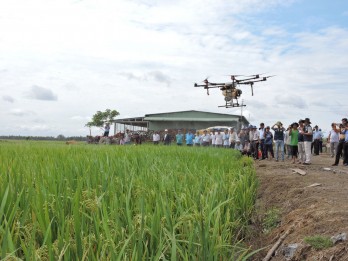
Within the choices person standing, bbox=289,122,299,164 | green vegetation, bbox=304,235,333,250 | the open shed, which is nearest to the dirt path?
green vegetation, bbox=304,235,333,250

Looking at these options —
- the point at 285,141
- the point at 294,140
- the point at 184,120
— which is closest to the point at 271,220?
the point at 294,140

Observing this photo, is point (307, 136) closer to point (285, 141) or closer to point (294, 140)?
point (294, 140)

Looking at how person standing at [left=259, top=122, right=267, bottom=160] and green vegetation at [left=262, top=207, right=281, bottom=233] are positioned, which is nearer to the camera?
green vegetation at [left=262, top=207, right=281, bottom=233]

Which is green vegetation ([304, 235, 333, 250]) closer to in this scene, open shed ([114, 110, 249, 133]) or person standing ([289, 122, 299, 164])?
person standing ([289, 122, 299, 164])

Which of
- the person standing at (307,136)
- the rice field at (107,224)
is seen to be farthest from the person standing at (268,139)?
the rice field at (107,224)

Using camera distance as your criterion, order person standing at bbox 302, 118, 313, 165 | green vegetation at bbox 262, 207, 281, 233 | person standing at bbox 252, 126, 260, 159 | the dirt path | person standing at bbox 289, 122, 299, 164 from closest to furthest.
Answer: the dirt path
green vegetation at bbox 262, 207, 281, 233
person standing at bbox 302, 118, 313, 165
person standing at bbox 289, 122, 299, 164
person standing at bbox 252, 126, 260, 159

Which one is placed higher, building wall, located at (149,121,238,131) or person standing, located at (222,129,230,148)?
building wall, located at (149,121,238,131)
